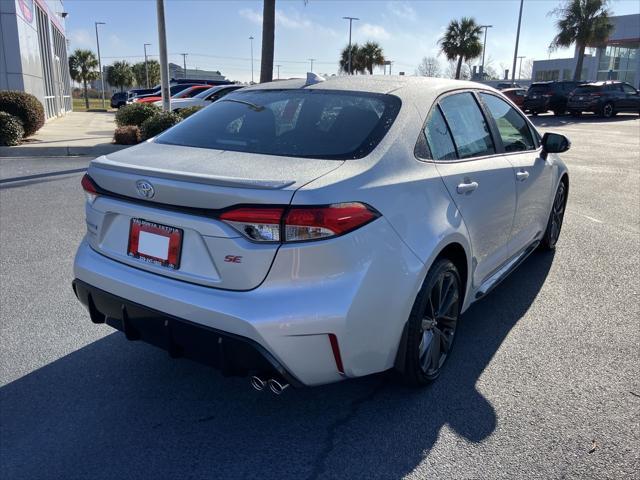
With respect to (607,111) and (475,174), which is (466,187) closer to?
(475,174)

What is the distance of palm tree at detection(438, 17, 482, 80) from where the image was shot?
1783 inches

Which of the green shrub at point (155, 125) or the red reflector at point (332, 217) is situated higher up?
the red reflector at point (332, 217)

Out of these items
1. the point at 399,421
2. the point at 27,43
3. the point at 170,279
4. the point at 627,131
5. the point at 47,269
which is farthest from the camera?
the point at 627,131

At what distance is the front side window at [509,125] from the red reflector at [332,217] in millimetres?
1979

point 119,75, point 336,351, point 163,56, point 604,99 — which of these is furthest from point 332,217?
point 119,75

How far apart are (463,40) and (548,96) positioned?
20.5 metres

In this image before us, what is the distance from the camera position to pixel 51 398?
288 centimetres

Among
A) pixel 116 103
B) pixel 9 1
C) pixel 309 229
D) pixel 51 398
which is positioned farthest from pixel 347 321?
pixel 116 103

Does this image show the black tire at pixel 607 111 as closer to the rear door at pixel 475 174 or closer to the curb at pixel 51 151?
the curb at pixel 51 151

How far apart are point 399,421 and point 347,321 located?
784 mm

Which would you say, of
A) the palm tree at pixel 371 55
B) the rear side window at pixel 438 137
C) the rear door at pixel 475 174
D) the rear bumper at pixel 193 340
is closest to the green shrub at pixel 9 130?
the rear bumper at pixel 193 340

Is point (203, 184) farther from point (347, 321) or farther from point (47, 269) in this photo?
point (47, 269)

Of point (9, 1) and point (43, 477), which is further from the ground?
point (9, 1)

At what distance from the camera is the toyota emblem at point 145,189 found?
2459 millimetres
